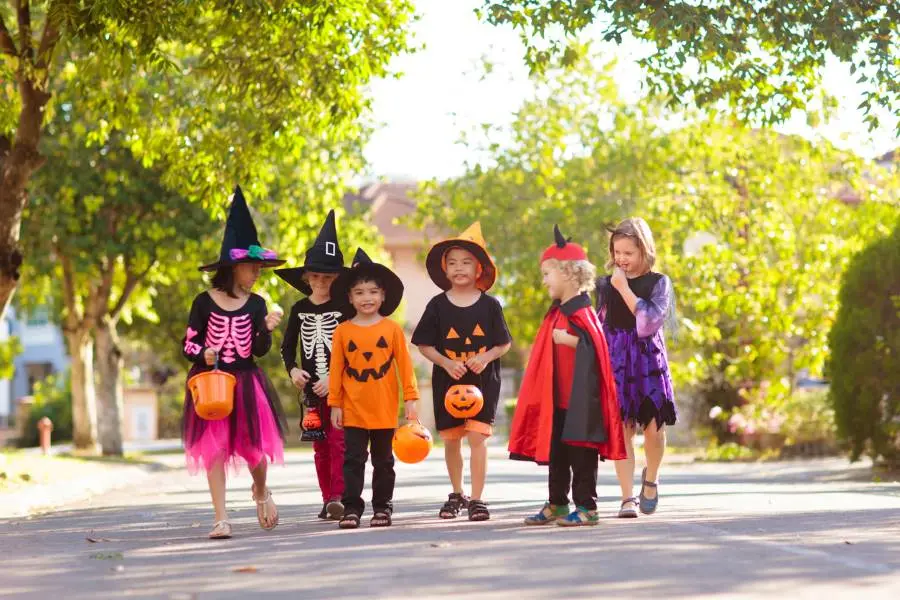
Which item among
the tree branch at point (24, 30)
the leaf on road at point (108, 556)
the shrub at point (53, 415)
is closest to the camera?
the leaf on road at point (108, 556)

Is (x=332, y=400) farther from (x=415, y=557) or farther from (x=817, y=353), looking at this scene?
(x=817, y=353)

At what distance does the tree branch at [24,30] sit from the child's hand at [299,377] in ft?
25.0

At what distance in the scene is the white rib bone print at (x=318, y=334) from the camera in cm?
1134

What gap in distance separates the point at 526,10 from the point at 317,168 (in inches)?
559

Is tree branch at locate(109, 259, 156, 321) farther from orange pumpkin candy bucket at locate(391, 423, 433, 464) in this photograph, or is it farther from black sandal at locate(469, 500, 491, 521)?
black sandal at locate(469, 500, 491, 521)

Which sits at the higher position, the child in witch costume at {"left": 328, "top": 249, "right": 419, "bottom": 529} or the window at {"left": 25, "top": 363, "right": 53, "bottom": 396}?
the window at {"left": 25, "top": 363, "right": 53, "bottom": 396}

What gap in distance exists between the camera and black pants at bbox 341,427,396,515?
10.5 meters

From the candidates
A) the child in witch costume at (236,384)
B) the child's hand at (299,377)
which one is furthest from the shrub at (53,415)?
the child in witch costume at (236,384)

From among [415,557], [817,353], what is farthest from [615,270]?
[817,353]

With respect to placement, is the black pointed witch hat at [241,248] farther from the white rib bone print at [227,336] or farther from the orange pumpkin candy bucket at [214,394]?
the orange pumpkin candy bucket at [214,394]

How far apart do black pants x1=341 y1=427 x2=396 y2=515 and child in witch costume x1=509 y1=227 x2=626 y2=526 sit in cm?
91

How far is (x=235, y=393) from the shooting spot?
1030 centimetres

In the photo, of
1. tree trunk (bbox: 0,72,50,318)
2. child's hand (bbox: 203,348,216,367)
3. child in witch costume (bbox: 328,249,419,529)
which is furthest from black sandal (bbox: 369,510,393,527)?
tree trunk (bbox: 0,72,50,318)

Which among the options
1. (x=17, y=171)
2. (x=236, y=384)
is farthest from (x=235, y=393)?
(x=17, y=171)
